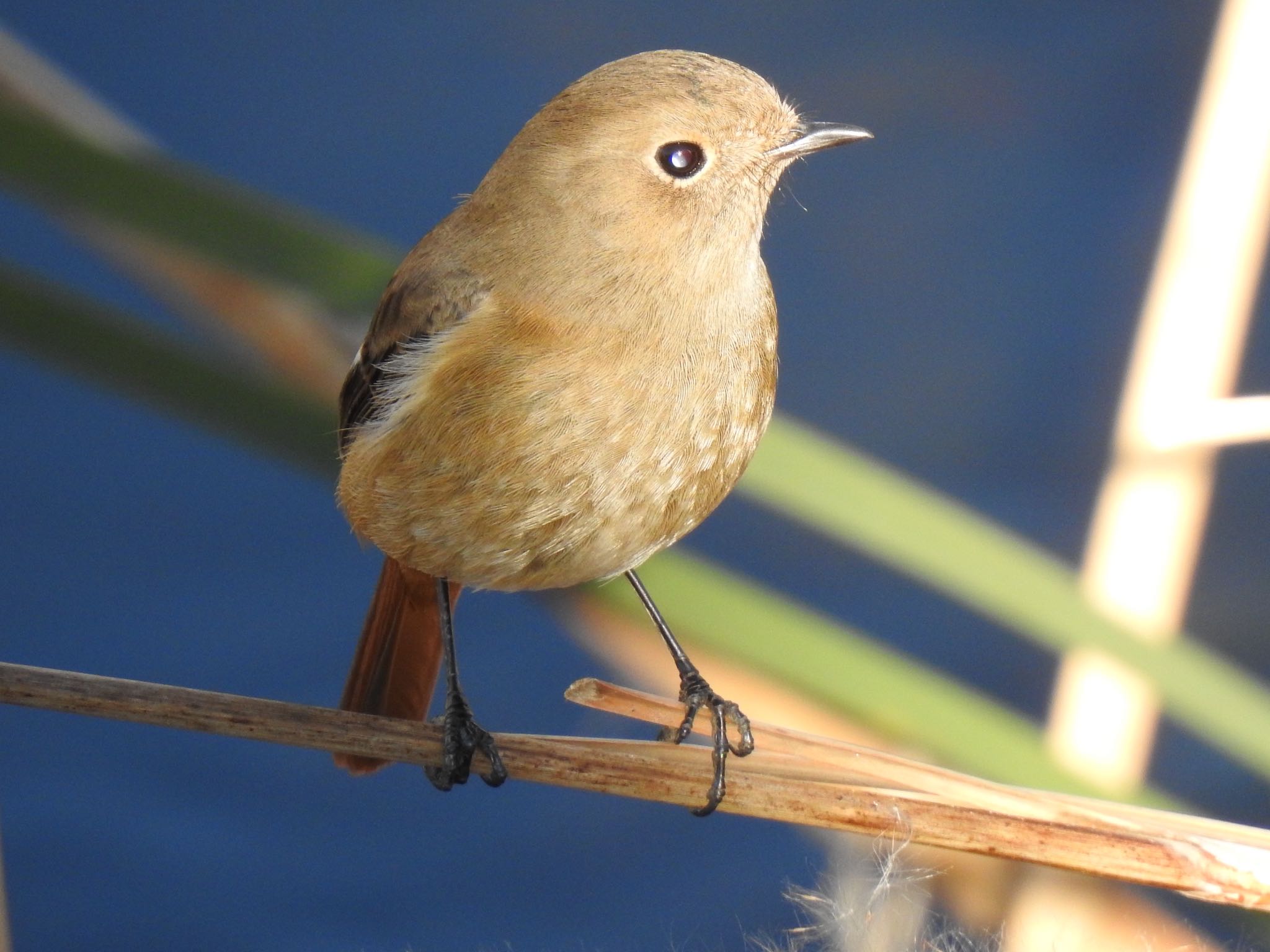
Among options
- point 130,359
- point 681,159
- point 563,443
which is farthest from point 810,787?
point 130,359

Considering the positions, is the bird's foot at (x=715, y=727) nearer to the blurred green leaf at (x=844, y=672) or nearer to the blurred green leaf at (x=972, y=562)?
the blurred green leaf at (x=844, y=672)

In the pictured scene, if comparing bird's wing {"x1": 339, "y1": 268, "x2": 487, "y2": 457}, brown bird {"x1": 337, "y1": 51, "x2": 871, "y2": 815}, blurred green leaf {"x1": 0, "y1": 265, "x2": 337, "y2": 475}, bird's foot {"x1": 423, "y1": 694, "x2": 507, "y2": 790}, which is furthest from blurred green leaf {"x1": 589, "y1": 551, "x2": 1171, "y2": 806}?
blurred green leaf {"x1": 0, "y1": 265, "x2": 337, "y2": 475}

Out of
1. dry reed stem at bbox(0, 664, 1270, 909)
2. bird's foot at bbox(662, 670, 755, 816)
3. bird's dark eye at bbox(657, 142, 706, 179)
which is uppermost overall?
bird's dark eye at bbox(657, 142, 706, 179)

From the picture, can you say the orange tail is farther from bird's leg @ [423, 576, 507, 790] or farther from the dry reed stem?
the dry reed stem

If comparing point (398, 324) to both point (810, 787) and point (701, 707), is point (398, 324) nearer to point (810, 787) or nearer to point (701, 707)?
point (701, 707)

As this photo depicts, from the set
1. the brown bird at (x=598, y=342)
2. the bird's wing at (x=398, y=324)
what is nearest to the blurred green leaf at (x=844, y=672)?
the brown bird at (x=598, y=342)

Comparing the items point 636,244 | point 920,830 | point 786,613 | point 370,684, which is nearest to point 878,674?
point 786,613

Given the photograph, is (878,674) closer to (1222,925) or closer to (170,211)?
(1222,925)
